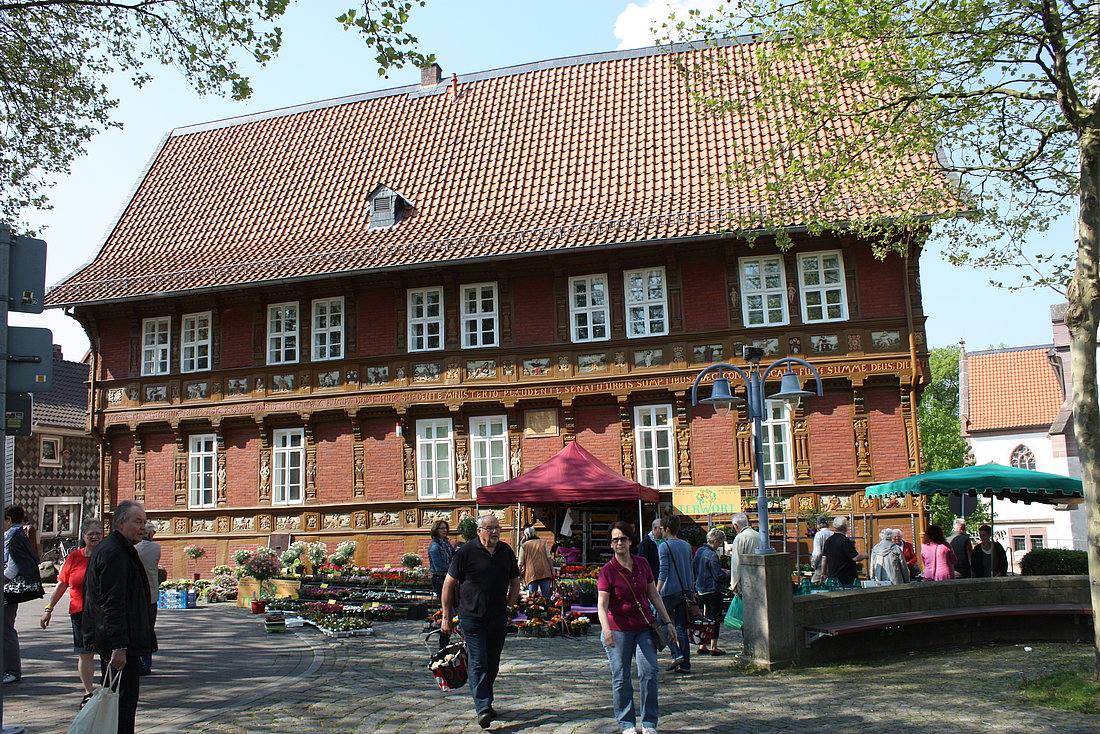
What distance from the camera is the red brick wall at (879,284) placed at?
21578 mm

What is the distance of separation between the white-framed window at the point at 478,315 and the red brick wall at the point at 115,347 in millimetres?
9518

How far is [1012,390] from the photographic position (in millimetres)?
51562

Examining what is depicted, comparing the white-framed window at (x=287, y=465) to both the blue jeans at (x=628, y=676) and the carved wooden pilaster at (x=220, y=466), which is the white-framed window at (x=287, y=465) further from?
the blue jeans at (x=628, y=676)

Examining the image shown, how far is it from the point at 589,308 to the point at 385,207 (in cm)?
643

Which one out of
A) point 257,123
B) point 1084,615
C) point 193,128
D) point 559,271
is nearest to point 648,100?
point 559,271

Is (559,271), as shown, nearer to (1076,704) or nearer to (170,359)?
(170,359)

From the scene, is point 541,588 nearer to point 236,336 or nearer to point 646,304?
point 646,304

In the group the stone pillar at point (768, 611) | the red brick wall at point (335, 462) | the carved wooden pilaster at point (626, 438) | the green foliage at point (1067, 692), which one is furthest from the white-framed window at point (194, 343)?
the green foliage at point (1067, 692)

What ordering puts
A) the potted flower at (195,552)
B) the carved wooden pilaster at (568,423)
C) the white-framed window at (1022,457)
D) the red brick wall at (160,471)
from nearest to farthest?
the carved wooden pilaster at (568,423) → the potted flower at (195,552) → the red brick wall at (160,471) → the white-framed window at (1022,457)

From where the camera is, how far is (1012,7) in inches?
413

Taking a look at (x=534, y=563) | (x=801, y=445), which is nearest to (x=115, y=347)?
(x=534, y=563)

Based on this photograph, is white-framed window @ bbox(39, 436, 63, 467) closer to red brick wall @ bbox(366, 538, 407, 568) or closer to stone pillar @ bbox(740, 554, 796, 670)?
red brick wall @ bbox(366, 538, 407, 568)

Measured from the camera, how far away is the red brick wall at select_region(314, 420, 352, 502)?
24438 millimetres

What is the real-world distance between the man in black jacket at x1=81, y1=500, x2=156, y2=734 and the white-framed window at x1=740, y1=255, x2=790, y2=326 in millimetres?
17296
